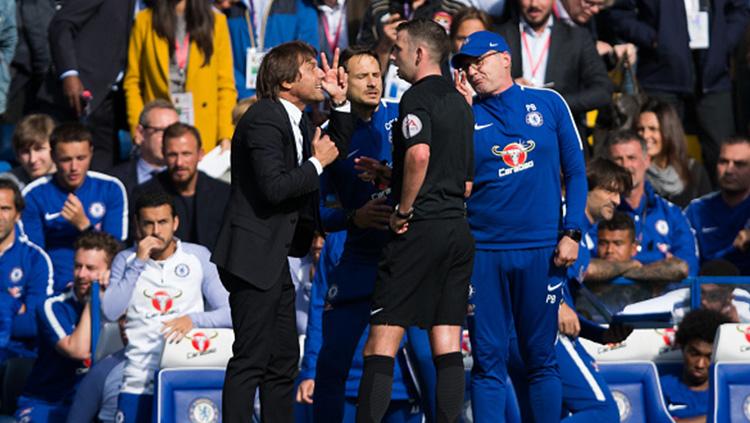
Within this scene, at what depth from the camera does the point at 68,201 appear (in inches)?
450

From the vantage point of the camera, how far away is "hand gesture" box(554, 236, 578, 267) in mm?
8398

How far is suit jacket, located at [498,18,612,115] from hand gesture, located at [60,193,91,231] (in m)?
3.29

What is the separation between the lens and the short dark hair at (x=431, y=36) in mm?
8016

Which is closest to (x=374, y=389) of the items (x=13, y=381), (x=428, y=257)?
(x=428, y=257)

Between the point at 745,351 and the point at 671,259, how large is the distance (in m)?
1.58

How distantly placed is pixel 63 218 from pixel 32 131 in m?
0.98

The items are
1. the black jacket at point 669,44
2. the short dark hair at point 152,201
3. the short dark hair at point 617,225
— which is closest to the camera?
the short dark hair at point 152,201

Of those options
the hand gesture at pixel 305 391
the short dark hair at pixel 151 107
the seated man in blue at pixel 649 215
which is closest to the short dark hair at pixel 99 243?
the short dark hair at pixel 151 107

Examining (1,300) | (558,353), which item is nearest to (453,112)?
(558,353)

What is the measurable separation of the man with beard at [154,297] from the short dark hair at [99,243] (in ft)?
1.52

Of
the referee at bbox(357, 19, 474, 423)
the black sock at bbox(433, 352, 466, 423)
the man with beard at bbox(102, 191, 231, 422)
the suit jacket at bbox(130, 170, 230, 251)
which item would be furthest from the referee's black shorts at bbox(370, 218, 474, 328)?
the suit jacket at bbox(130, 170, 230, 251)

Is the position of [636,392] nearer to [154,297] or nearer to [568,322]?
[568,322]

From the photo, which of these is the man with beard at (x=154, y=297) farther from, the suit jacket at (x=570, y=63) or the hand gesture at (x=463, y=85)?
the suit jacket at (x=570, y=63)

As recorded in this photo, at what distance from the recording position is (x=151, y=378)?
9.49m
